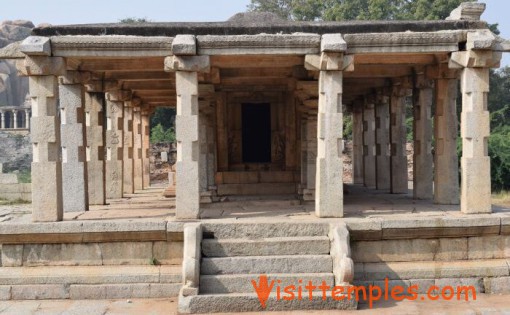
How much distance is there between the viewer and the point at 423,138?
12523mm

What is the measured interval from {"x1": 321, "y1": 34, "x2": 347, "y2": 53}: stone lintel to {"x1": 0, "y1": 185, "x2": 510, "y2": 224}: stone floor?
2733mm

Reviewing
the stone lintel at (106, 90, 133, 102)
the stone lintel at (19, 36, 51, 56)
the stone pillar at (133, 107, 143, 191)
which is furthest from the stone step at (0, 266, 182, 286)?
the stone pillar at (133, 107, 143, 191)

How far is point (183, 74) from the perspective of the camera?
9.52 m

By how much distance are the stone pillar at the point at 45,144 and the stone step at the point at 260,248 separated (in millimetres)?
2584

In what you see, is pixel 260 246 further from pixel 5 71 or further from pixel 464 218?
pixel 5 71

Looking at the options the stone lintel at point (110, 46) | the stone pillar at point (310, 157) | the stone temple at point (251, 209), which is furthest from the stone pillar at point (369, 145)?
Result: the stone lintel at point (110, 46)

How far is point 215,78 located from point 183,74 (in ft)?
7.51

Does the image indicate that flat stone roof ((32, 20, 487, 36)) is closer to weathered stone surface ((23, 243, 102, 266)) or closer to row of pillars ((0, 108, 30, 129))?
weathered stone surface ((23, 243, 102, 266))

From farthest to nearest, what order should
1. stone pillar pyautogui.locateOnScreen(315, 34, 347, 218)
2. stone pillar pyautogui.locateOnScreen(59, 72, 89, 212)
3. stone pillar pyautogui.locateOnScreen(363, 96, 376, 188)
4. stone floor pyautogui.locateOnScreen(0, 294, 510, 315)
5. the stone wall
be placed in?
the stone wall, stone pillar pyautogui.locateOnScreen(363, 96, 376, 188), stone pillar pyautogui.locateOnScreen(59, 72, 89, 212), stone pillar pyautogui.locateOnScreen(315, 34, 347, 218), stone floor pyautogui.locateOnScreen(0, 294, 510, 315)

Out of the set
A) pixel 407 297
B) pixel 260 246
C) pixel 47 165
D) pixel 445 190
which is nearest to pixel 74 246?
pixel 47 165

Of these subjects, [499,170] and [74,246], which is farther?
[499,170]

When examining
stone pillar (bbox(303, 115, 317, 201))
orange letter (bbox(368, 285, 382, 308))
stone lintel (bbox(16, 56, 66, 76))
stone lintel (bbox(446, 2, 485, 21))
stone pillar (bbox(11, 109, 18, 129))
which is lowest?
orange letter (bbox(368, 285, 382, 308))

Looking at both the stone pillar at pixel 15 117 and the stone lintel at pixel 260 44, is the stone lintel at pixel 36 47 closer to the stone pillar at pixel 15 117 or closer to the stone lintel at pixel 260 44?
the stone lintel at pixel 260 44

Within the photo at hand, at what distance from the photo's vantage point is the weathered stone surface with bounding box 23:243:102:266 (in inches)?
361
